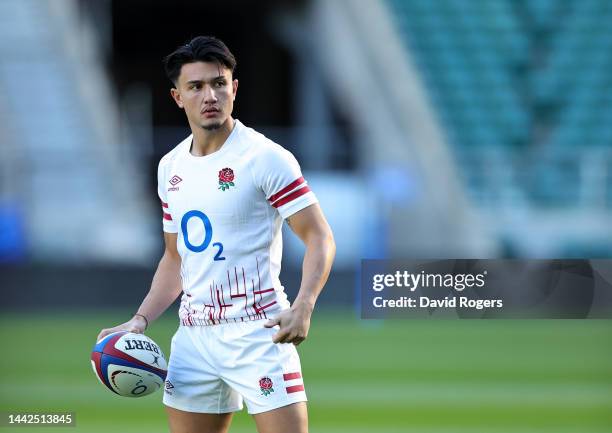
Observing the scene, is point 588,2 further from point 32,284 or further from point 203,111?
point 203,111

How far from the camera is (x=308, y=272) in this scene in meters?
3.92

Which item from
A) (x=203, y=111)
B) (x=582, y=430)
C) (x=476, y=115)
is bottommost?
(x=582, y=430)

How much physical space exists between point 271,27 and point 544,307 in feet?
48.6

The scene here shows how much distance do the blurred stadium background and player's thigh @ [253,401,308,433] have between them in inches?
193

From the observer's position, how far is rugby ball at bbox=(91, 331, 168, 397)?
4.23 metres

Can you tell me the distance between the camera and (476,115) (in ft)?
58.3

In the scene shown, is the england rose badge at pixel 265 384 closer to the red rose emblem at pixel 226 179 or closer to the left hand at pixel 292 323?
the left hand at pixel 292 323

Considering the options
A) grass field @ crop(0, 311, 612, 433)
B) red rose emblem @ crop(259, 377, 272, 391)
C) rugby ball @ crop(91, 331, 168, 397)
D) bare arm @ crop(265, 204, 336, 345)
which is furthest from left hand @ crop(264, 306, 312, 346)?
grass field @ crop(0, 311, 612, 433)

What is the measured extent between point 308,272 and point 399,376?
6.40m

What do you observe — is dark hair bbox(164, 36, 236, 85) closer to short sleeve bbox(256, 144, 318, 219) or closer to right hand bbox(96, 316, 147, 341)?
short sleeve bbox(256, 144, 318, 219)

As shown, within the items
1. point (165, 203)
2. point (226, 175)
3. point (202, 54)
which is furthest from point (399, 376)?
point (202, 54)

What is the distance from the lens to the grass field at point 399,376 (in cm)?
805

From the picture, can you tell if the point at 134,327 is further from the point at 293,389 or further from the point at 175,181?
the point at 293,389

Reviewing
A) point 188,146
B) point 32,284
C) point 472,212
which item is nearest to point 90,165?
point 32,284
